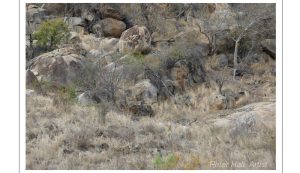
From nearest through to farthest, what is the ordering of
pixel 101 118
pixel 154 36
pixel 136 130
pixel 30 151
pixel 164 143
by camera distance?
pixel 30 151 → pixel 164 143 → pixel 136 130 → pixel 101 118 → pixel 154 36

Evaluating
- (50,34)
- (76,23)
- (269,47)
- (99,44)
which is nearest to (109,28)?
(76,23)

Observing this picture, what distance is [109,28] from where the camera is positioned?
22.1 m

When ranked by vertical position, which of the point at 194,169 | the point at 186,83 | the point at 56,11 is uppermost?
the point at 56,11

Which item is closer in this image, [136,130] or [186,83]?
[136,130]

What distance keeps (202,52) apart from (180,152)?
36.9 feet

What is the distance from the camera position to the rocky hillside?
27.9 feet

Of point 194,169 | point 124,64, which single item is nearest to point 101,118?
point 194,169

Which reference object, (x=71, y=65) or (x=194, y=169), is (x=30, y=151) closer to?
(x=194, y=169)

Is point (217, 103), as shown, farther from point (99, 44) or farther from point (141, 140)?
point (99, 44)

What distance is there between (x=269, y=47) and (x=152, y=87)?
7.77 meters

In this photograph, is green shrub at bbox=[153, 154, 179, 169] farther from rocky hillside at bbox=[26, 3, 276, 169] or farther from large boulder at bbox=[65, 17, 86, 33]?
large boulder at bbox=[65, 17, 86, 33]

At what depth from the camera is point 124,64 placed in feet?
50.2

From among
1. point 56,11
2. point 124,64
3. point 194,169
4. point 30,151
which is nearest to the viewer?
point 194,169

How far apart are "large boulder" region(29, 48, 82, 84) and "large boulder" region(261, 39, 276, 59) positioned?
28.1ft
